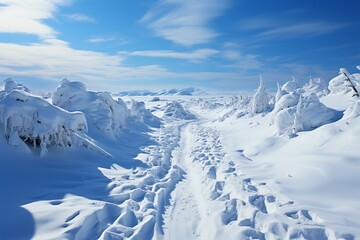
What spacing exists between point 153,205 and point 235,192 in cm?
244

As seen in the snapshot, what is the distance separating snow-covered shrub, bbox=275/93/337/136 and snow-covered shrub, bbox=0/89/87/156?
10975 millimetres

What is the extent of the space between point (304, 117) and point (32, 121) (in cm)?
1309

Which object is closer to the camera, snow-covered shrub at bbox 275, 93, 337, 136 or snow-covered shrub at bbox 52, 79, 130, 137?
snow-covered shrub at bbox 275, 93, 337, 136

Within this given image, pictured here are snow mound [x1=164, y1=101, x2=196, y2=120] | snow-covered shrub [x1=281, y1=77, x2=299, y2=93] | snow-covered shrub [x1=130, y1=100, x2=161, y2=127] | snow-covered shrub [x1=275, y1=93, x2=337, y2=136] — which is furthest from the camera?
snow mound [x1=164, y1=101, x2=196, y2=120]

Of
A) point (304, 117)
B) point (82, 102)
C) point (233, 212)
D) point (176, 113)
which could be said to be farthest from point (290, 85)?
point (233, 212)

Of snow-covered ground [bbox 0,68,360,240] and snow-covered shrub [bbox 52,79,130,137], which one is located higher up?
snow-covered shrub [bbox 52,79,130,137]

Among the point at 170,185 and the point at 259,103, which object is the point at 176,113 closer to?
the point at 259,103

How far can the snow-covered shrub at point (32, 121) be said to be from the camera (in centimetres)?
947

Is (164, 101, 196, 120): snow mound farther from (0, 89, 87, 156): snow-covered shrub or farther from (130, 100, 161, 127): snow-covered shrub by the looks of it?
(0, 89, 87, 156): snow-covered shrub

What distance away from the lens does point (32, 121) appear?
32.4ft

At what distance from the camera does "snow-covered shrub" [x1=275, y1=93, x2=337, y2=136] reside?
48.8 feet

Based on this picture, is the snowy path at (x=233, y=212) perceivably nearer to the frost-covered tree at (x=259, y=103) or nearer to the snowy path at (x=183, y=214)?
the snowy path at (x=183, y=214)

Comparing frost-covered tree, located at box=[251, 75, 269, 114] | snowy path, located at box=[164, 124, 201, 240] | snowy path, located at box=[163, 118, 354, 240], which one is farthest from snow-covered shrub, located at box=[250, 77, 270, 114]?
snowy path, located at box=[164, 124, 201, 240]

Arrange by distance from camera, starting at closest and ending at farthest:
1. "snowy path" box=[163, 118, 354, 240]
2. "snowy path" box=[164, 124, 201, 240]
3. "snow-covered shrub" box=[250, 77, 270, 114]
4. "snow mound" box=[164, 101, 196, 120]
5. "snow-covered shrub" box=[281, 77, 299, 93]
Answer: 1. "snowy path" box=[163, 118, 354, 240]
2. "snowy path" box=[164, 124, 201, 240]
3. "snow-covered shrub" box=[250, 77, 270, 114]
4. "snow-covered shrub" box=[281, 77, 299, 93]
5. "snow mound" box=[164, 101, 196, 120]
